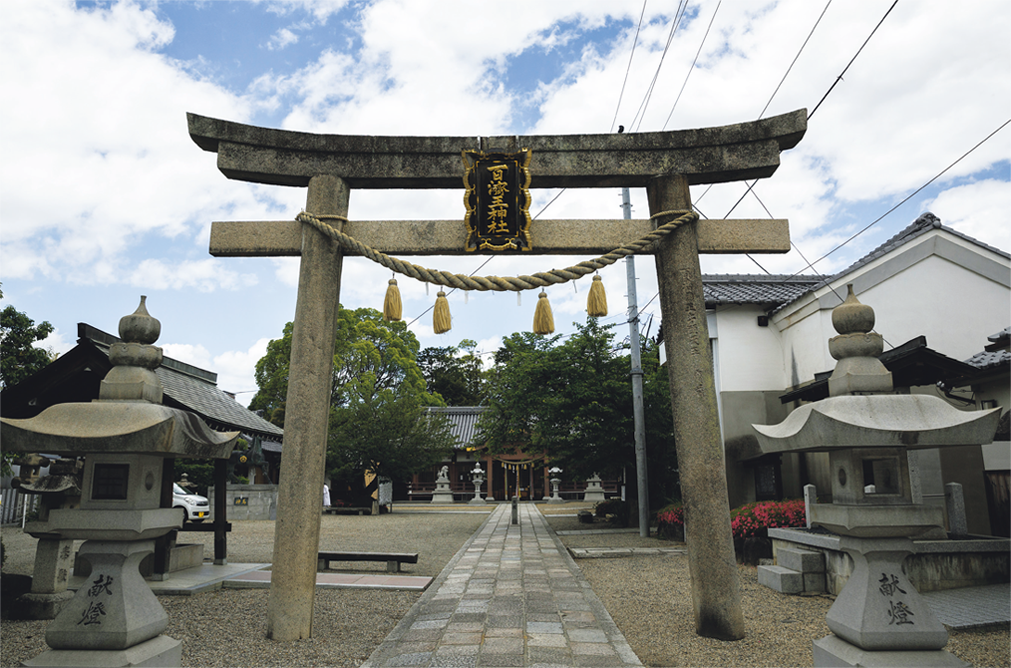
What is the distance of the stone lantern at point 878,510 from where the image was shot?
3.56 meters

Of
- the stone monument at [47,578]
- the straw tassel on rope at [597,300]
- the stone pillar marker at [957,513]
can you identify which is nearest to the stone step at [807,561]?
Answer: the stone pillar marker at [957,513]

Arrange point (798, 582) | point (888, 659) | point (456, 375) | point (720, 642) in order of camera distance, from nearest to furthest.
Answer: point (888, 659) → point (720, 642) → point (798, 582) → point (456, 375)

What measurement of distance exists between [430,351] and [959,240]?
38717mm

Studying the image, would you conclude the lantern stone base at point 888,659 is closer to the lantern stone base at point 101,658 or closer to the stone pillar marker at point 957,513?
the lantern stone base at point 101,658

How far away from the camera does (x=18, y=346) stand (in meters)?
11.7

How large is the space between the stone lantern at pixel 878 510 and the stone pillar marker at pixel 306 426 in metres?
3.93

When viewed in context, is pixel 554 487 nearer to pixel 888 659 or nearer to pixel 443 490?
pixel 443 490

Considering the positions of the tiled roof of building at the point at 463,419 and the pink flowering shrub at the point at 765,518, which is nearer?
the pink flowering shrub at the point at 765,518

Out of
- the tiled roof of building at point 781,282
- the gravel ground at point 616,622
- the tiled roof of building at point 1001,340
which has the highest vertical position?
the tiled roof of building at point 781,282

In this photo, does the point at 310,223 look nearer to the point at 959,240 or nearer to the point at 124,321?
the point at 124,321

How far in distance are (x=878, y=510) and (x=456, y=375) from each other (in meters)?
40.6

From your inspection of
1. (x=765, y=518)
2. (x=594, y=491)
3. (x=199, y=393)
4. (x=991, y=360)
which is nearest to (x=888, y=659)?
(x=765, y=518)

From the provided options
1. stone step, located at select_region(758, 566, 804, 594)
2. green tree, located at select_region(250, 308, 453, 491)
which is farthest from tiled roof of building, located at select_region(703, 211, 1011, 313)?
green tree, located at select_region(250, 308, 453, 491)

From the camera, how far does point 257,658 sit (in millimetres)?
4715
